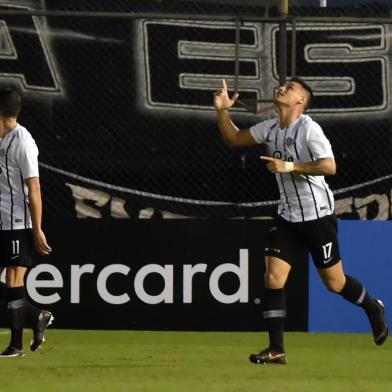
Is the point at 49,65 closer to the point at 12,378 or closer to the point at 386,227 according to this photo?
the point at 386,227

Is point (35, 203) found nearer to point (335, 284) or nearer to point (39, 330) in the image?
point (39, 330)

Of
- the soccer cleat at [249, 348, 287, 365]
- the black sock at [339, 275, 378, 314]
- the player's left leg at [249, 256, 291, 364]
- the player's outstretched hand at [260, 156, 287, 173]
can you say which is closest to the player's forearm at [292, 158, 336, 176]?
the player's outstretched hand at [260, 156, 287, 173]

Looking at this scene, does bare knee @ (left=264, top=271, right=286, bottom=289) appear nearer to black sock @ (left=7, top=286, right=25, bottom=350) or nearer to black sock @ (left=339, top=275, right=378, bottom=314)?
black sock @ (left=339, top=275, right=378, bottom=314)

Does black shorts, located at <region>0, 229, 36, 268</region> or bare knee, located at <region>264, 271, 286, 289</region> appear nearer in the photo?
bare knee, located at <region>264, 271, 286, 289</region>

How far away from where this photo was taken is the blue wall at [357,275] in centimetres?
1406

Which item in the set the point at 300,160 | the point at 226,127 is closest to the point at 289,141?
the point at 300,160

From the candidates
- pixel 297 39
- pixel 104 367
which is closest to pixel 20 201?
pixel 104 367

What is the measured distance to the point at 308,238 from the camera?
10.9 metres

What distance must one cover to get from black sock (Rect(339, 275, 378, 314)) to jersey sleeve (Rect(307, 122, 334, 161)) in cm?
108

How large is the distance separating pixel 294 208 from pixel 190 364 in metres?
1.34

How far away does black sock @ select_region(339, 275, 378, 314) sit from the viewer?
36.7ft

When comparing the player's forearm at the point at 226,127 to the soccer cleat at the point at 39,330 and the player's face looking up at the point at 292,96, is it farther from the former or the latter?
the soccer cleat at the point at 39,330

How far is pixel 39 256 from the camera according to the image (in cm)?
1402

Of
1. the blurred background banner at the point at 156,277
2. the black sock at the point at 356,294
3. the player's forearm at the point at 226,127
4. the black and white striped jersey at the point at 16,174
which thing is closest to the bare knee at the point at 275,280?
the black sock at the point at 356,294
